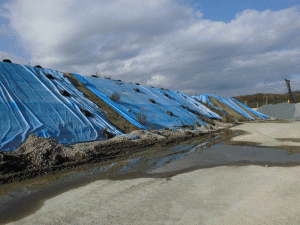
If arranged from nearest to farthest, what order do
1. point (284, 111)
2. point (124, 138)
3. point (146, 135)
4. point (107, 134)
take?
1. point (107, 134)
2. point (124, 138)
3. point (146, 135)
4. point (284, 111)

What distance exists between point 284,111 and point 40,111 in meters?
28.6

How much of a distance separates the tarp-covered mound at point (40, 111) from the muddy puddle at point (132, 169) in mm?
2194

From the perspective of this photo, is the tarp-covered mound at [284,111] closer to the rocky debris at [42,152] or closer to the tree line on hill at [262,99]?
the tree line on hill at [262,99]

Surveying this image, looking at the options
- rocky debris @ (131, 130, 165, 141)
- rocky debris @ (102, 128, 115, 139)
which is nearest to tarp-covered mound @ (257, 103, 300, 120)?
rocky debris @ (131, 130, 165, 141)

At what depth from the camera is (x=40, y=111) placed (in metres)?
7.57

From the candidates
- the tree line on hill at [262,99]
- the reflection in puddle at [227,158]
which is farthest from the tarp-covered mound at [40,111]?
the tree line on hill at [262,99]

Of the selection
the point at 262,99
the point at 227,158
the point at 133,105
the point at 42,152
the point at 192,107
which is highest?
the point at 262,99

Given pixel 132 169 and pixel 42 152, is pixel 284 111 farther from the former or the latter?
pixel 42 152

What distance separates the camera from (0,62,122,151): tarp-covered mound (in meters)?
6.32

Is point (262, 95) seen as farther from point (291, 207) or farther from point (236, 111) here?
point (291, 207)

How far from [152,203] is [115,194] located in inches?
32.1

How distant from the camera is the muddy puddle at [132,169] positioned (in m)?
3.42

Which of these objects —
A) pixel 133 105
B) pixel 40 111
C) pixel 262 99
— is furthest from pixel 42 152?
pixel 262 99

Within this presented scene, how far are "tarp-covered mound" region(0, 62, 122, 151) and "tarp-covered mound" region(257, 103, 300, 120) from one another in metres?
24.6
